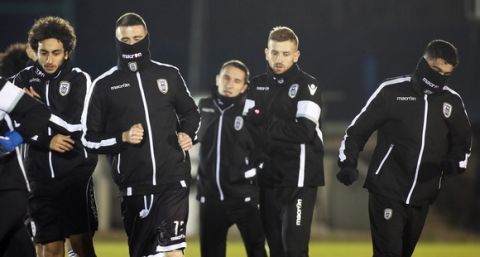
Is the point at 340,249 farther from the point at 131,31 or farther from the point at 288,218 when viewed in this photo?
the point at 131,31

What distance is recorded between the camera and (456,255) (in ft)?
54.2

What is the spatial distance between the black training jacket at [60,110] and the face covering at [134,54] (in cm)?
89

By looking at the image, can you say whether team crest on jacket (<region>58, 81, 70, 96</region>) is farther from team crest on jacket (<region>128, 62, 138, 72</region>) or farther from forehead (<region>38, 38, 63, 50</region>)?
team crest on jacket (<region>128, 62, 138, 72</region>)

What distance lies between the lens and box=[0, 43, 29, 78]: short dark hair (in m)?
10.3

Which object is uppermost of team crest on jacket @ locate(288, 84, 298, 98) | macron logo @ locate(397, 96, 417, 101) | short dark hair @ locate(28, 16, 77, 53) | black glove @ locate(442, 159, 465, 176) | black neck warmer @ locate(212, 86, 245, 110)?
short dark hair @ locate(28, 16, 77, 53)

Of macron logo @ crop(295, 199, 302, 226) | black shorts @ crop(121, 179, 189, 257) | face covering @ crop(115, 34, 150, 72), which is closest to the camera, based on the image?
black shorts @ crop(121, 179, 189, 257)

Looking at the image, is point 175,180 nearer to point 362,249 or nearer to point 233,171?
point 233,171

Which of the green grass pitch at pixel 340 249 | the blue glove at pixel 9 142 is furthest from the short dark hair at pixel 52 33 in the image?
the green grass pitch at pixel 340 249

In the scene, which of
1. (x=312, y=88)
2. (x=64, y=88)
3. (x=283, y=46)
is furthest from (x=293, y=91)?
(x=64, y=88)

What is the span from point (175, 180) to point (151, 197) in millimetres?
231

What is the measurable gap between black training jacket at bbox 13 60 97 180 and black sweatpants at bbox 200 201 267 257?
5.06 feet

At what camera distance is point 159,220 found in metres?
8.84

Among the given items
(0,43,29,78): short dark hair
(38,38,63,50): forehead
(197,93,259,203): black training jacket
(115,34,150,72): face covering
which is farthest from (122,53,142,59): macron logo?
(197,93,259,203): black training jacket

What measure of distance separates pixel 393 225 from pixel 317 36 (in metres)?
15.8
